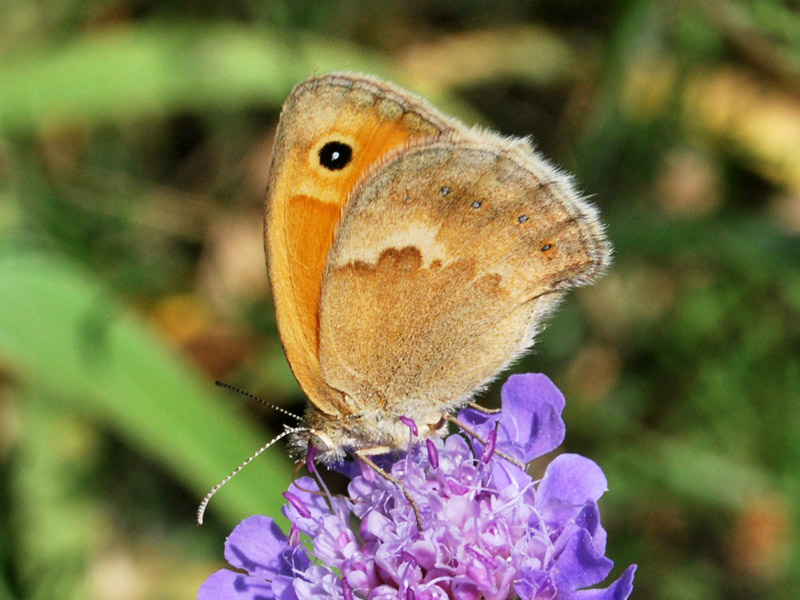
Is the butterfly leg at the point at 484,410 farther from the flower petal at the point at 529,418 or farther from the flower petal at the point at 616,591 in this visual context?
the flower petal at the point at 616,591

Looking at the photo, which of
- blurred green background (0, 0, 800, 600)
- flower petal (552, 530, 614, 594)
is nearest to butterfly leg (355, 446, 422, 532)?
flower petal (552, 530, 614, 594)

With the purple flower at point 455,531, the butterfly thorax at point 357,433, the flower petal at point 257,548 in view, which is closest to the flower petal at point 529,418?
the purple flower at point 455,531

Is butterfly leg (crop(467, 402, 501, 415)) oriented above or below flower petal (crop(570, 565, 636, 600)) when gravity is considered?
above

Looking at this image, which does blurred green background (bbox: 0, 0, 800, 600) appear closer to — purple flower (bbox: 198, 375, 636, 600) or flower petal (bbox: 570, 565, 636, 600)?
purple flower (bbox: 198, 375, 636, 600)

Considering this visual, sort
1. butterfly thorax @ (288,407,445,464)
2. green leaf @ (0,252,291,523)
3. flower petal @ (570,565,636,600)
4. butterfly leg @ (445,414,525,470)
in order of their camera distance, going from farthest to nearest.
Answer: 1. green leaf @ (0,252,291,523)
2. butterfly thorax @ (288,407,445,464)
3. butterfly leg @ (445,414,525,470)
4. flower petal @ (570,565,636,600)

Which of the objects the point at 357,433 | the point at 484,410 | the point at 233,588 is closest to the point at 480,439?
the point at 484,410

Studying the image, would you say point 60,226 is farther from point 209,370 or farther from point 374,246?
point 374,246

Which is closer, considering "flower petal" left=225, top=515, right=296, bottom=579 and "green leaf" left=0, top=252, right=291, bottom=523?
"flower petal" left=225, top=515, right=296, bottom=579
